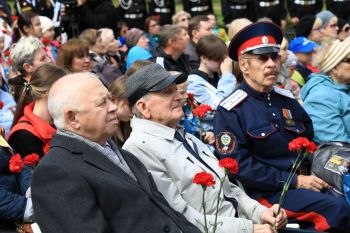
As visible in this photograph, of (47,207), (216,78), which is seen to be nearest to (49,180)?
(47,207)

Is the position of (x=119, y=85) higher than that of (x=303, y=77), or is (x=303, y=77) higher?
(x=119, y=85)

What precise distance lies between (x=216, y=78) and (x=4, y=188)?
10.0 feet

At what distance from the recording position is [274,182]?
14.1 feet

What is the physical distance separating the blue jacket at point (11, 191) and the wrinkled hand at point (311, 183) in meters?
1.70

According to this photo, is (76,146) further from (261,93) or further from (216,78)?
(216,78)

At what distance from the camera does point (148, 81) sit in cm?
378

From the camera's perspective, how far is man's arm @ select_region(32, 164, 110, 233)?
2912 millimetres

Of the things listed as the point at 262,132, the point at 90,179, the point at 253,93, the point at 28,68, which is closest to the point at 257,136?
the point at 262,132

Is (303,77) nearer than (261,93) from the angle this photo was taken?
No

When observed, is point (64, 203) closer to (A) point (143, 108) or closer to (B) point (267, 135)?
(A) point (143, 108)

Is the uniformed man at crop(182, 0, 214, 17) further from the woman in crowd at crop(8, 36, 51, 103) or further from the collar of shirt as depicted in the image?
the collar of shirt

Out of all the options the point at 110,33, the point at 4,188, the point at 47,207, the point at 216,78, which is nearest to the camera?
the point at 47,207

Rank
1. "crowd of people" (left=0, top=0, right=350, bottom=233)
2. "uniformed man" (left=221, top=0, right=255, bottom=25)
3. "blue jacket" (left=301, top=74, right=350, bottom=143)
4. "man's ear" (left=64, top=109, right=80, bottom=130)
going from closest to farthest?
"crowd of people" (left=0, top=0, right=350, bottom=233) → "man's ear" (left=64, top=109, right=80, bottom=130) → "blue jacket" (left=301, top=74, right=350, bottom=143) → "uniformed man" (left=221, top=0, right=255, bottom=25)

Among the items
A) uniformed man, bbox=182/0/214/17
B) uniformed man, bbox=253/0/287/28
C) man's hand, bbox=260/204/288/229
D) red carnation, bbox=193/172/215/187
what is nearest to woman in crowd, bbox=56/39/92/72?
man's hand, bbox=260/204/288/229
